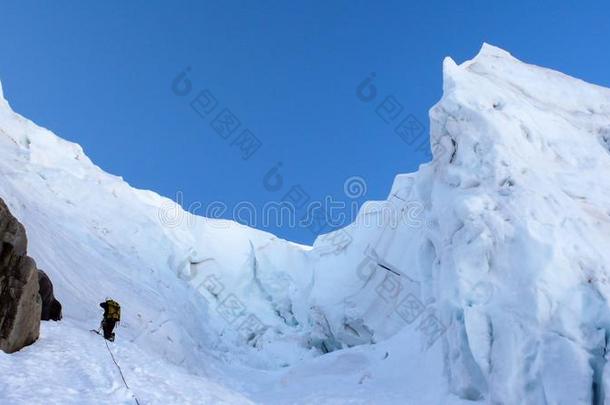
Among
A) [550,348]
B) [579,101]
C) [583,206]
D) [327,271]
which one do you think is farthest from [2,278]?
[327,271]

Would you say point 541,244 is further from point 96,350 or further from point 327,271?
point 327,271

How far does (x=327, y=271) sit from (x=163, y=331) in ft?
55.6

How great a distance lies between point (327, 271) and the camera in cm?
3919

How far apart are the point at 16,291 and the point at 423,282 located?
15.4 metres

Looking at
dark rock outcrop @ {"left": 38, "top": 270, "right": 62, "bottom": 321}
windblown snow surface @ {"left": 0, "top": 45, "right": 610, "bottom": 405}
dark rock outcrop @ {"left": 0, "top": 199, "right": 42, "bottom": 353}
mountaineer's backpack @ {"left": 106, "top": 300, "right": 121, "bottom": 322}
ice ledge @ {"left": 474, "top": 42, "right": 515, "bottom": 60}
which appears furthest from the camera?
ice ledge @ {"left": 474, "top": 42, "right": 515, "bottom": 60}

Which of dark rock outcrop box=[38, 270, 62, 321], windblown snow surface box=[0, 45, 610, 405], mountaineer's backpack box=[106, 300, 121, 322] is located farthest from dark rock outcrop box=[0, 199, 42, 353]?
mountaineer's backpack box=[106, 300, 121, 322]

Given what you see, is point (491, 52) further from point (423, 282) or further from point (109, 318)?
point (109, 318)

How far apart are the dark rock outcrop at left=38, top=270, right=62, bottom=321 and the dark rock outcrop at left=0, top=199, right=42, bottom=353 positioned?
3446 mm

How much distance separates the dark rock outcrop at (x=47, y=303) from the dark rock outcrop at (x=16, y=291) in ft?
11.3

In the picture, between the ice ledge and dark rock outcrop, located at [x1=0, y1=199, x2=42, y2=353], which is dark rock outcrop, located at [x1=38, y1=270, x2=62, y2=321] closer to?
dark rock outcrop, located at [x1=0, y1=199, x2=42, y2=353]

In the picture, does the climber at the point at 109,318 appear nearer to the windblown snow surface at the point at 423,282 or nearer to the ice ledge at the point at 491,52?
the windblown snow surface at the point at 423,282

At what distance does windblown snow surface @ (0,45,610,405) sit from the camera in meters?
12.2

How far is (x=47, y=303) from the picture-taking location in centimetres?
1367

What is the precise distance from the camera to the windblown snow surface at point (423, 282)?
1218 centimetres
